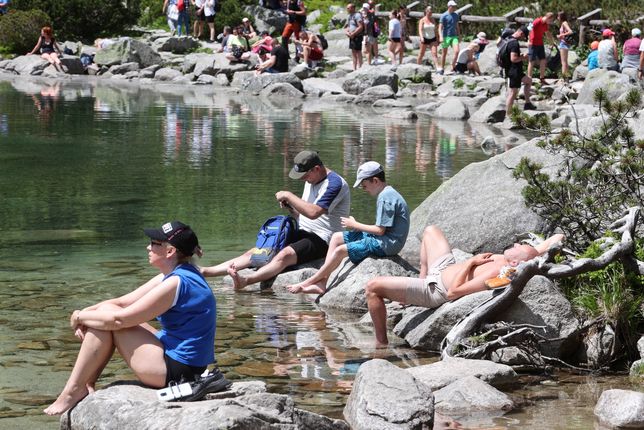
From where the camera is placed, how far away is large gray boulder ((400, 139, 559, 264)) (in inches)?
479

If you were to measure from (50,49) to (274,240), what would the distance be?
31.3 metres

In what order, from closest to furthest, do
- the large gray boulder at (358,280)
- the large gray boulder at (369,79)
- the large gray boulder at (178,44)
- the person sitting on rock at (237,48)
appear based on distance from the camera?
1. the large gray boulder at (358,280)
2. the large gray boulder at (369,79)
3. the person sitting on rock at (237,48)
4. the large gray boulder at (178,44)

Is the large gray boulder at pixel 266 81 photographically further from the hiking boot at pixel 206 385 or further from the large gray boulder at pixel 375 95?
the hiking boot at pixel 206 385

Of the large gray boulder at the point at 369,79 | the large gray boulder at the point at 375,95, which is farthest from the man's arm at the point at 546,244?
the large gray boulder at the point at 369,79

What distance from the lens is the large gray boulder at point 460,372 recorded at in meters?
8.12

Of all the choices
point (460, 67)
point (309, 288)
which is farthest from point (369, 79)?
point (309, 288)

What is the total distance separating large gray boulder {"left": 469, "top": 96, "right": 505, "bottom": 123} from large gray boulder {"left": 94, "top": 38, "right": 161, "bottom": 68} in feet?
54.4

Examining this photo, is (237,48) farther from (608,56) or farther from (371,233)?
(371,233)

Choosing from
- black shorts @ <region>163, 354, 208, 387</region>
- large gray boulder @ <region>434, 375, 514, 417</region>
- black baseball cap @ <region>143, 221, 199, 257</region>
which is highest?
black baseball cap @ <region>143, 221, 199, 257</region>

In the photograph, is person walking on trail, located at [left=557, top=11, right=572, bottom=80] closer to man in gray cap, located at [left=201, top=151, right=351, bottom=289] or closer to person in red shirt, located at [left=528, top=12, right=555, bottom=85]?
person in red shirt, located at [left=528, top=12, right=555, bottom=85]

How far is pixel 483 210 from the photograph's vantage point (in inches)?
489

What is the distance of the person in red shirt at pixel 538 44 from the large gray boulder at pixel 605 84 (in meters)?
1.92

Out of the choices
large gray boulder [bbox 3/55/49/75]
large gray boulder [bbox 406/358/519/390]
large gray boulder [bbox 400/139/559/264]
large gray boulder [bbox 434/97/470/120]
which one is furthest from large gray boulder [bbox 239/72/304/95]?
large gray boulder [bbox 406/358/519/390]

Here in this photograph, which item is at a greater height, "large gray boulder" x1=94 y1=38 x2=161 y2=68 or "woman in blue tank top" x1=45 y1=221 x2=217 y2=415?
"large gray boulder" x1=94 y1=38 x2=161 y2=68
